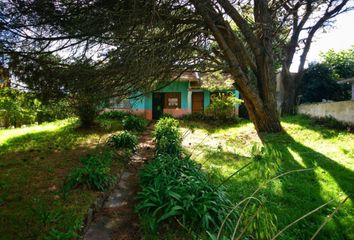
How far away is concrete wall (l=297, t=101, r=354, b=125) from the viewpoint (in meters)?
12.9

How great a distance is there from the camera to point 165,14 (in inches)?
318

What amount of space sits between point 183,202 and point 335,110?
477 inches

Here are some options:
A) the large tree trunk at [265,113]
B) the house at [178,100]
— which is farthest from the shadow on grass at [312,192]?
the house at [178,100]

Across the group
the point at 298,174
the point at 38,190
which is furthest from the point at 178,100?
the point at 38,190

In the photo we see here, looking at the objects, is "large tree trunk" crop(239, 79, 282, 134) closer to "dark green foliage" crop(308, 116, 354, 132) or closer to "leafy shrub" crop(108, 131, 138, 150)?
"dark green foliage" crop(308, 116, 354, 132)

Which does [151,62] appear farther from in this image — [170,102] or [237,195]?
[170,102]

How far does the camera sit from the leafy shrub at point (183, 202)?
4.19m

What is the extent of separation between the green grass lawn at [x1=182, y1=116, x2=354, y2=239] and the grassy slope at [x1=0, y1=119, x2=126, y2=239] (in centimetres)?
249

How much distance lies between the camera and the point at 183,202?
14.2ft

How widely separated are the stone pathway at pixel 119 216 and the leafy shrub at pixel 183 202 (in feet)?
0.82

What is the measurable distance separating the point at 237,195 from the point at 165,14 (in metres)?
4.98

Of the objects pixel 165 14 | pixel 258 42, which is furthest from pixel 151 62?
pixel 258 42

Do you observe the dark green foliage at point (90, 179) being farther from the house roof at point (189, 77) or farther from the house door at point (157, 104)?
the house door at point (157, 104)

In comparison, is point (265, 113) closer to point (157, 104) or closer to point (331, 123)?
point (331, 123)
